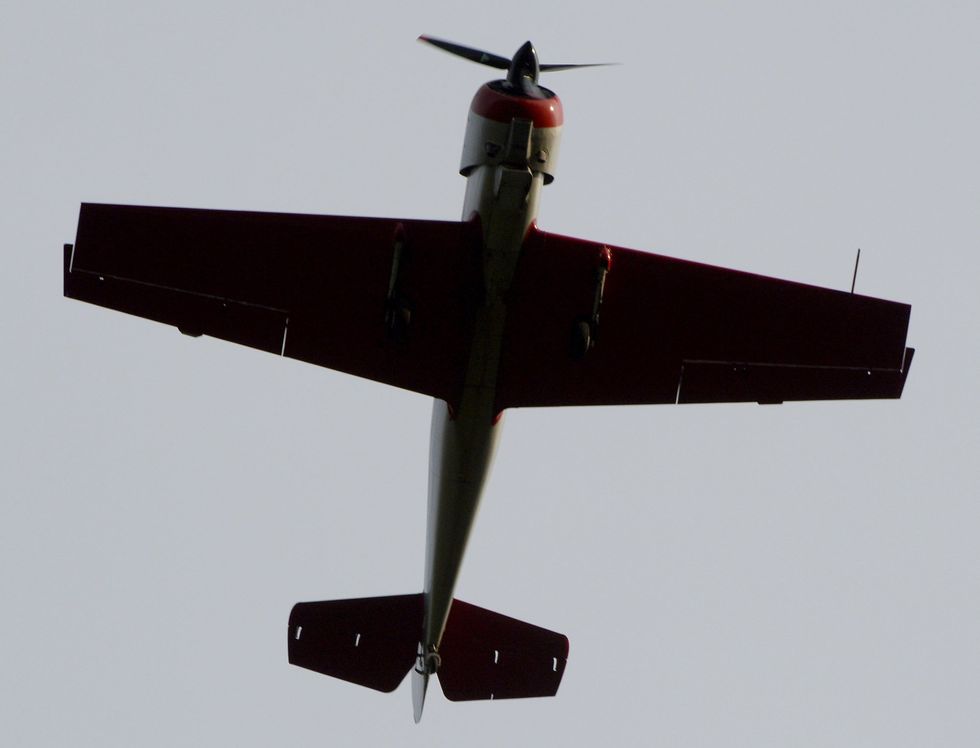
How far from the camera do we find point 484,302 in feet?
60.3

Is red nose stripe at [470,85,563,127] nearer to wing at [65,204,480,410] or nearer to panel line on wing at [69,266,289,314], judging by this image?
wing at [65,204,480,410]

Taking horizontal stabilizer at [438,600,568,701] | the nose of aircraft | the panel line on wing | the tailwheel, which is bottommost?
horizontal stabilizer at [438,600,568,701]

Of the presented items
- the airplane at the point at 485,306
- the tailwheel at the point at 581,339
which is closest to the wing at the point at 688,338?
the airplane at the point at 485,306

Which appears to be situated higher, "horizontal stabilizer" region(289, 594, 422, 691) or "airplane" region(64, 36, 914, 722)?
"airplane" region(64, 36, 914, 722)

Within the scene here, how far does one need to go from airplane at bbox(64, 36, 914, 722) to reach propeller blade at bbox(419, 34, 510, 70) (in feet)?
0.06

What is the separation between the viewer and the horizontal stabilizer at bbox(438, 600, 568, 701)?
21.9 metres

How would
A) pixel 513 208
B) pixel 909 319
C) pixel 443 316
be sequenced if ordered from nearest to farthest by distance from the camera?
pixel 513 208 → pixel 443 316 → pixel 909 319

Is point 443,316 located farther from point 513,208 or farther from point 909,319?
point 909,319

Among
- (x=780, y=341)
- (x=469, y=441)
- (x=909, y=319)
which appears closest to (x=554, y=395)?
(x=469, y=441)

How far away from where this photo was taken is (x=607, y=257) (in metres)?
18.2

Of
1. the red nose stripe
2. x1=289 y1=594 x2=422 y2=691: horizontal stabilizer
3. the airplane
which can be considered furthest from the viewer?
x1=289 y1=594 x2=422 y2=691: horizontal stabilizer

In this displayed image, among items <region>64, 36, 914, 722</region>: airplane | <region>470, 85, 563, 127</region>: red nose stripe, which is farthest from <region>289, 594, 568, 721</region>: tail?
<region>470, 85, 563, 127</region>: red nose stripe

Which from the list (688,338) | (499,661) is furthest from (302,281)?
(499,661)

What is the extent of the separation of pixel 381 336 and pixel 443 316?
3.10 ft
